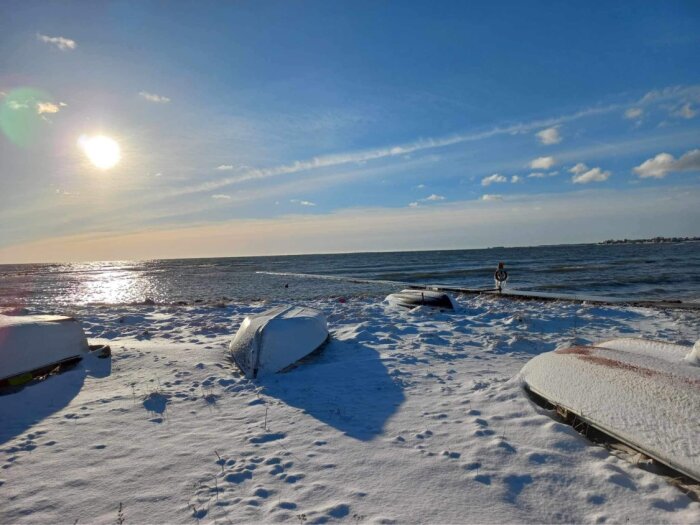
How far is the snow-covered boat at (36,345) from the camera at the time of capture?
6.53m

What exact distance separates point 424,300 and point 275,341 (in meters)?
6.83

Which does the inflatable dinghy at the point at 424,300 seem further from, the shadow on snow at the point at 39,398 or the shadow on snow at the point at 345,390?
the shadow on snow at the point at 39,398

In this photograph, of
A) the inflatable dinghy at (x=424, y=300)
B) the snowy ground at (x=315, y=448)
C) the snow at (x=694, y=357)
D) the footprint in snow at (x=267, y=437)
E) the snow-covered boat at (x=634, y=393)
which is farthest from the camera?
the inflatable dinghy at (x=424, y=300)

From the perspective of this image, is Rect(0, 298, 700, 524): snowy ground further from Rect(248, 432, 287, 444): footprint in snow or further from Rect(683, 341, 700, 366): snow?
Rect(683, 341, 700, 366): snow

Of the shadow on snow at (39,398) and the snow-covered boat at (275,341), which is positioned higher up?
the snow-covered boat at (275,341)

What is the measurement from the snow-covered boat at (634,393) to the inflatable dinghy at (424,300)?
6745 millimetres

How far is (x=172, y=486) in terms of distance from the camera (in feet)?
12.0

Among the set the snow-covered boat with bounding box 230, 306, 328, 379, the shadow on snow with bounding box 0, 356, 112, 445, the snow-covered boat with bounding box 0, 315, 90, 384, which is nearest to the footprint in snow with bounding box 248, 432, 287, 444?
the snow-covered boat with bounding box 230, 306, 328, 379

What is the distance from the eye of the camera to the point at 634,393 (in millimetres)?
4285

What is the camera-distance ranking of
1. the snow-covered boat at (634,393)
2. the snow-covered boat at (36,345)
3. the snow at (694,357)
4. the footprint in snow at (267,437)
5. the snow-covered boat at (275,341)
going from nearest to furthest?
the snow-covered boat at (634,393), the footprint in snow at (267,437), the snow at (694,357), the snow-covered boat at (36,345), the snow-covered boat at (275,341)

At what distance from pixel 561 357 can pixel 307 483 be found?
13.1ft

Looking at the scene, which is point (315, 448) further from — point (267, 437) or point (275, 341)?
point (275, 341)

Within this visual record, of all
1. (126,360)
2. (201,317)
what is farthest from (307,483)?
(201,317)

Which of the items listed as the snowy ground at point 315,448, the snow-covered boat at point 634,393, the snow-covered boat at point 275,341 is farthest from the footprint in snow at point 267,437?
the snow-covered boat at point 634,393
